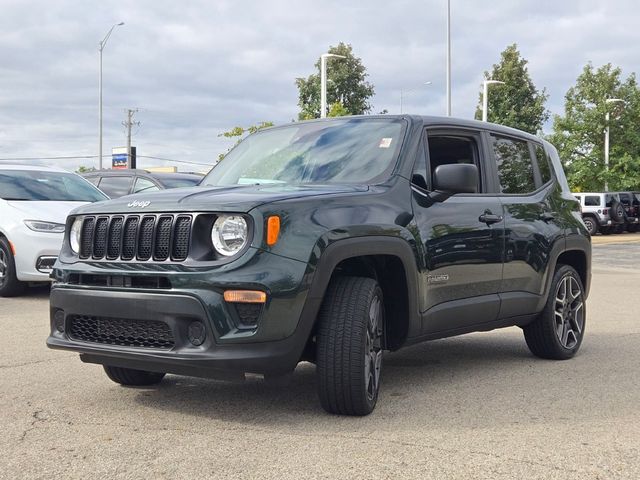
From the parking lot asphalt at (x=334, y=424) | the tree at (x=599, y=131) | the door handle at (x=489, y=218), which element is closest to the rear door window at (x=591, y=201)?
the tree at (x=599, y=131)

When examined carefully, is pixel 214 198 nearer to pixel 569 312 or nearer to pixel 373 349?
pixel 373 349

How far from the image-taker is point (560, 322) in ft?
22.4

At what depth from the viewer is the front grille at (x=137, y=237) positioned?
A: 4.48 m

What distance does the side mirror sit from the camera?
5207 mm

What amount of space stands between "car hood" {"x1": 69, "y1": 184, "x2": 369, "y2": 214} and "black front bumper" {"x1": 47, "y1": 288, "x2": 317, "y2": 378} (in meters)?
0.48

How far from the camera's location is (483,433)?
4469 millimetres

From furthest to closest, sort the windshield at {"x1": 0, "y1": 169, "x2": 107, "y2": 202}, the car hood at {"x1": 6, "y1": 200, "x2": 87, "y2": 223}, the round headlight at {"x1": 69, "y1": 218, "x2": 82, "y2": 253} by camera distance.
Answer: the windshield at {"x1": 0, "y1": 169, "x2": 107, "y2": 202} → the car hood at {"x1": 6, "y1": 200, "x2": 87, "y2": 223} → the round headlight at {"x1": 69, "y1": 218, "x2": 82, "y2": 253}

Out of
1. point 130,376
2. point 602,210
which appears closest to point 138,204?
point 130,376

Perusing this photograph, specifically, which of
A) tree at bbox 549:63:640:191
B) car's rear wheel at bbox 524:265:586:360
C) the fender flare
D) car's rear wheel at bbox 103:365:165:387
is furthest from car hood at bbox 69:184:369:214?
tree at bbox 549:63:640:191

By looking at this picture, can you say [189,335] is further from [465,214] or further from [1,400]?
[465,214]

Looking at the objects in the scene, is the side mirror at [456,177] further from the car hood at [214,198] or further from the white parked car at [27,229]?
the white parked car at [27,229]

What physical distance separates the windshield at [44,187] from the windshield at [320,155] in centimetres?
579

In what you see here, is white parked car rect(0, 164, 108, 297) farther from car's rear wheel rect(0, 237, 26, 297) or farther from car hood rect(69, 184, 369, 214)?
car hood rect(69, 184, 369, 214)

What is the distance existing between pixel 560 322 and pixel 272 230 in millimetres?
3301
